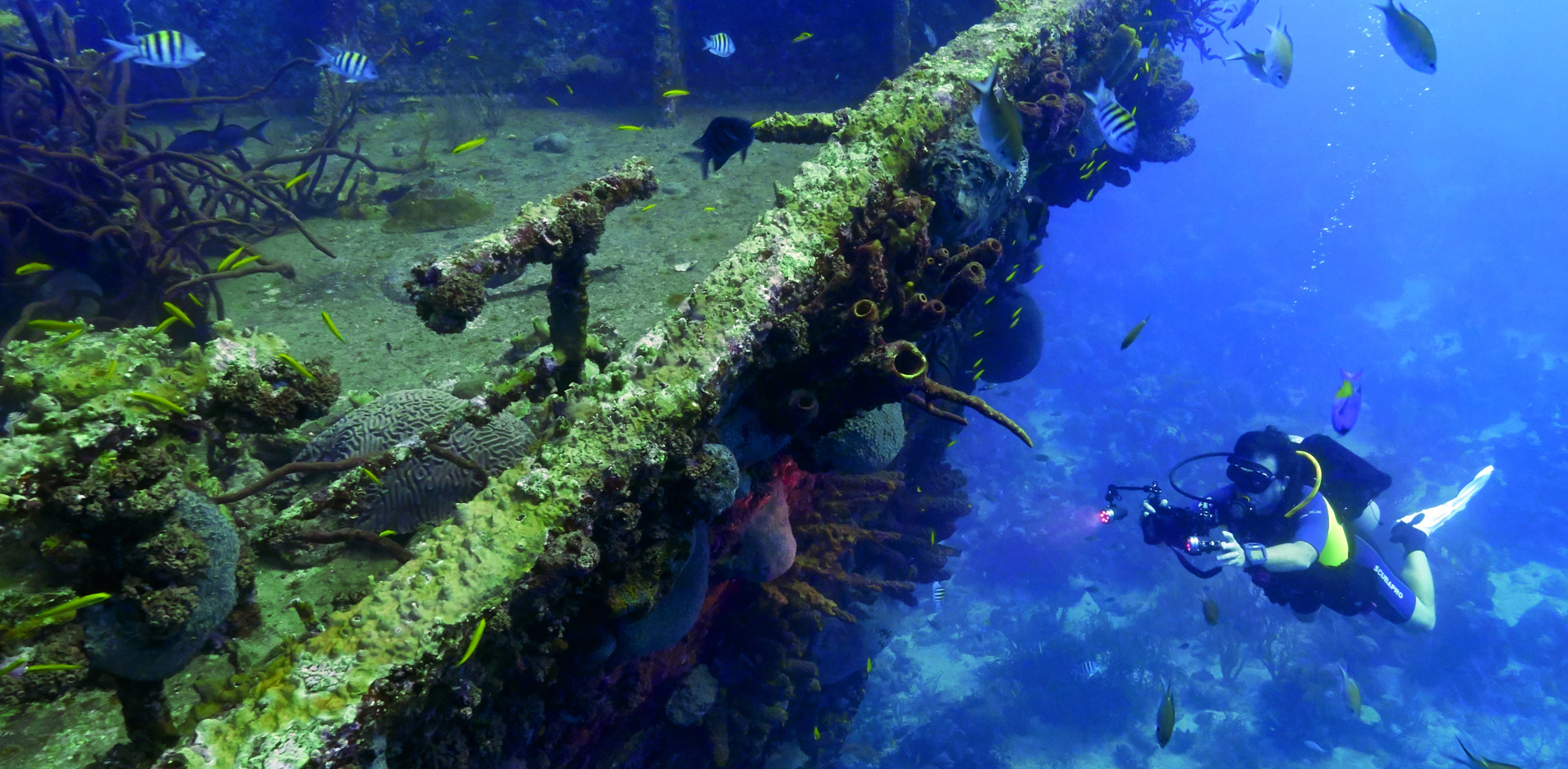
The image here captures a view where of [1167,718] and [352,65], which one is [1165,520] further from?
[352,65]

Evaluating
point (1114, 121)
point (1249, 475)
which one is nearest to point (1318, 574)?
point (1249, 475)

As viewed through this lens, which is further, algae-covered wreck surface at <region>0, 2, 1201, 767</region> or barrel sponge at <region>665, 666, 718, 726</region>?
Answer: barrel sponge at <region>665, 666, 718, 726</region>

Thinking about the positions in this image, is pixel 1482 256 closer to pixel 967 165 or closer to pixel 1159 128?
pixel 1159 128

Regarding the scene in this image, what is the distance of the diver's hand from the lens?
6.05m

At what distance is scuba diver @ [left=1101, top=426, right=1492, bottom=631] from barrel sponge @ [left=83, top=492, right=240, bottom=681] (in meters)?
6.90

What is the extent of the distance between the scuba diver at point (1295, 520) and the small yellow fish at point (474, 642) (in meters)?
6.23

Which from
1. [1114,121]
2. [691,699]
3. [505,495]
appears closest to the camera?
[505,495]

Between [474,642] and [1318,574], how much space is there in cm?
870

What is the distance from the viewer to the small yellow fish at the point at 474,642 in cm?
204

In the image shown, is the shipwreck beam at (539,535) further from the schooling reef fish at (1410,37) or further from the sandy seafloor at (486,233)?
the schooling reef fish at (1410,37)

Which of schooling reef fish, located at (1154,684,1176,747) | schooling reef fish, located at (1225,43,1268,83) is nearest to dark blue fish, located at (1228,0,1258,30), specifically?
schooling reef fish, located at (1225,43,1268,83)

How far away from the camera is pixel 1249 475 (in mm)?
6723

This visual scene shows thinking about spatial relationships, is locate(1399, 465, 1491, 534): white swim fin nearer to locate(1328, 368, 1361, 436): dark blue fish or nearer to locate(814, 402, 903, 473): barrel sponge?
locate(1328, 368, 1361, 436): dark blue fish

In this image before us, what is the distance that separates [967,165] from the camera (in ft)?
13.0
